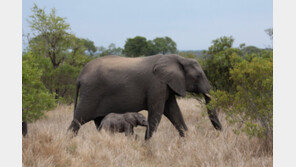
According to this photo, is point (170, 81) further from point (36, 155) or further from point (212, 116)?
point (36, 155)

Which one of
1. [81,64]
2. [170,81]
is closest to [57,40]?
[81,64]

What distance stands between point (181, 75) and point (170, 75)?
0.31 m

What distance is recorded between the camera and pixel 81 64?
46.6 ft

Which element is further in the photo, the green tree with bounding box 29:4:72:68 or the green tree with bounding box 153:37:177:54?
the green tree with bounding box 153:37:177:54

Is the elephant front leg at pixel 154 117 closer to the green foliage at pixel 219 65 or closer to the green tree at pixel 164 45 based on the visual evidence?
the green foliage at pixel 219 65

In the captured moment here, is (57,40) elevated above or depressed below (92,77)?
above

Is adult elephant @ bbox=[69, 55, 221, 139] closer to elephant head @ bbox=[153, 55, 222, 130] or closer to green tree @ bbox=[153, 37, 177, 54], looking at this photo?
elephant head @ bbox=[153, 55, 222, 130]

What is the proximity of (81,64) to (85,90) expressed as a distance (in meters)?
8.19

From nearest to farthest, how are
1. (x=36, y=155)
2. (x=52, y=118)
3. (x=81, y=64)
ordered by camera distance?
(x=36, y=155)
(x=52, y=118)
(x=81, y=64)

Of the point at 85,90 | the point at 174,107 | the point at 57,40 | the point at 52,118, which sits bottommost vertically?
the point at 52,118

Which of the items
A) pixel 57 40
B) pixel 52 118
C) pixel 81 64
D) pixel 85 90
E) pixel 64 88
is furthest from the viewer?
pixel 81 64

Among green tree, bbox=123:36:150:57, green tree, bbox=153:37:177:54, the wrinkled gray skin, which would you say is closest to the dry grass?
the wrinkled gray skin

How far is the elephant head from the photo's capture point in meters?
6.31

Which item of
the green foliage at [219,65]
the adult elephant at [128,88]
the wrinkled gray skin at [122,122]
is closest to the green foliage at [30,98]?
the adult elephant at [128,88]
